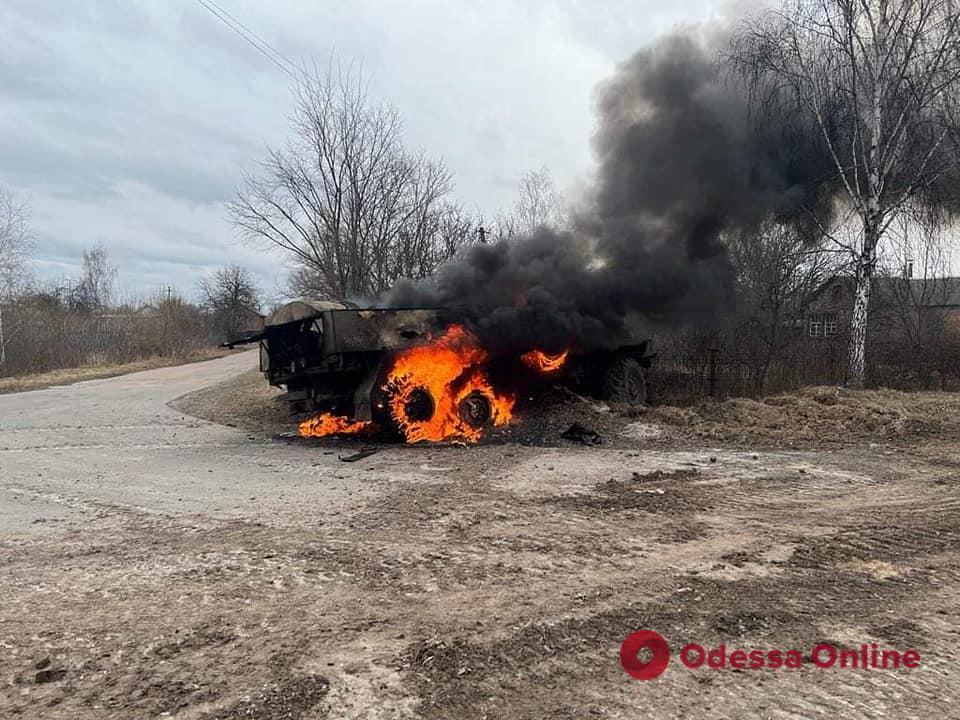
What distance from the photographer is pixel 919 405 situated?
10656mm

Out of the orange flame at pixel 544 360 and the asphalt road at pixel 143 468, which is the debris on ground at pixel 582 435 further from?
the asphalt road at pixel 143 468

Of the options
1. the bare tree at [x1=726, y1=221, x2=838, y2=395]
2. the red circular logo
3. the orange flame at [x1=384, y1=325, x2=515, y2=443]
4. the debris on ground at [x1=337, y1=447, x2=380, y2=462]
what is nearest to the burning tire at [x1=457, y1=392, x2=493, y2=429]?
the orange flame at [x1=384, y1=325, x2=515, y2=443]

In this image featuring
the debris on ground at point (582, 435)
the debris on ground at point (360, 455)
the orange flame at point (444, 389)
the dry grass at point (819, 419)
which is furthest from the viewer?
the orange flame at point (444, 389)

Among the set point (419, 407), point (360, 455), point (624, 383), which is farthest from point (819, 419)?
point (360, 455)

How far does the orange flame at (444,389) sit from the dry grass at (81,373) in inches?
654

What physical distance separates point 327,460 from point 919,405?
9755mm

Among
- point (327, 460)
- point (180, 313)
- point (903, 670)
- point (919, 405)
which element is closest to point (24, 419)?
point (327, 460)

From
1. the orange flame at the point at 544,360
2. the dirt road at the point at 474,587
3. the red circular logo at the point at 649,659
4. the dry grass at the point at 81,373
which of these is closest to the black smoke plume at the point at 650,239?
the orange flame at the point at 544,360

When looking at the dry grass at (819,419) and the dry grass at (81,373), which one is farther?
the dry grass at (81,373)

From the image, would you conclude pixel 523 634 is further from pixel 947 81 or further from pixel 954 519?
pixel 947 81

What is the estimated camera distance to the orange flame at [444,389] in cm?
991

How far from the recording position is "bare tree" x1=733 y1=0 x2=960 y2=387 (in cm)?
1267

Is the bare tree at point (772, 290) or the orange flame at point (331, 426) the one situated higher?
the bare tree at point (772, 290)

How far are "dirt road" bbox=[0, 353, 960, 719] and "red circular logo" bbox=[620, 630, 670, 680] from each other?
5 centimetres
